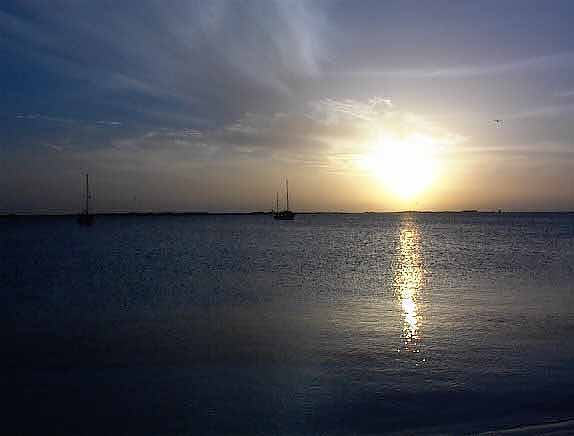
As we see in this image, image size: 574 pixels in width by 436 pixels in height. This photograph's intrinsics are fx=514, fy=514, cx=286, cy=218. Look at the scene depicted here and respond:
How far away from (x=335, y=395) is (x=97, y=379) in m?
5.79

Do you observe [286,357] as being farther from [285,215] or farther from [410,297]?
[285,215]

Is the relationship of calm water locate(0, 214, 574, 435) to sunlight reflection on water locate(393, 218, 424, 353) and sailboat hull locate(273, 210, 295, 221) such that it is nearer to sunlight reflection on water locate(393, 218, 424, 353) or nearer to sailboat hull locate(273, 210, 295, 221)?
sunlight reflection on water locate(393, 218, 424, 353)

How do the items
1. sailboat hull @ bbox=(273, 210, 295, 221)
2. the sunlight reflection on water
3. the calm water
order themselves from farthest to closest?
1. sailboat hull @ bbox=(273, 210, 295, 221)
2. the sunlight reflection on water
3. the calm water

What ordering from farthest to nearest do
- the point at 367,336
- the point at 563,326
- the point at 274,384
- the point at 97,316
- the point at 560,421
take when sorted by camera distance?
the point at 97,316, the point at 563,326, the point at 367,336, the point at 274,384, the point at 560,421

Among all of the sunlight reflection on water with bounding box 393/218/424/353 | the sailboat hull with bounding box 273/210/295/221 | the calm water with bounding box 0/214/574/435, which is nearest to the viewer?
the calm water with bounding box 0/214/574/435

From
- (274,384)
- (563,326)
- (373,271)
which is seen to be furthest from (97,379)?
(373,271)

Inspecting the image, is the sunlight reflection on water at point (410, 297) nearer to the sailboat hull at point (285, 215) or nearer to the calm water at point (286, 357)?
the calm water at point (286, 357)

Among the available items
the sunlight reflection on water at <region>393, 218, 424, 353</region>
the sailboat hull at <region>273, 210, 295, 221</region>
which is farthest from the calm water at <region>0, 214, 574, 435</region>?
the sailboat hull at <region>273, 210, 295, 221</region>

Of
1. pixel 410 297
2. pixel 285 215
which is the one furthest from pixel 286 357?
pixel 285 215

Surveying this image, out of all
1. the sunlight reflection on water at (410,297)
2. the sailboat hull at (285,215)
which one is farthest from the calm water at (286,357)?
the sailboat hull at (285,215)

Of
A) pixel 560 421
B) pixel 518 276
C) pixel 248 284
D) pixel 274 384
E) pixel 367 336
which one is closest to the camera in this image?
pixel 560 421

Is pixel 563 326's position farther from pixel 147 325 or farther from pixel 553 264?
pixel 553 264

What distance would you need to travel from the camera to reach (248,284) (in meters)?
30.2

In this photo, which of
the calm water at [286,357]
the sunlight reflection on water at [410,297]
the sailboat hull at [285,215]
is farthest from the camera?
the sailboat hull at [285,215]
